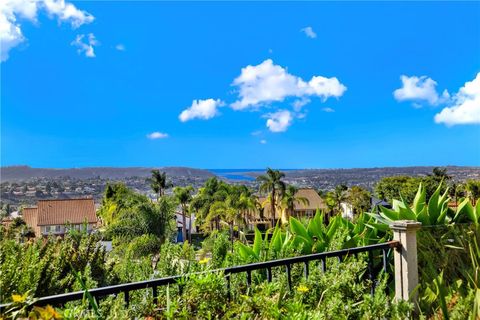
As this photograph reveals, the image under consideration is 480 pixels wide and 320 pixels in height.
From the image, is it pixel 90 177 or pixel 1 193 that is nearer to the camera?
pixel 1 193

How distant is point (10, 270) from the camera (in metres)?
3.23

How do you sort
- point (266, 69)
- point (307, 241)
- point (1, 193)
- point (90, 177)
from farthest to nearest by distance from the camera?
point (90, 177) < point (1, 193) < point (266, 69) < point (307, 241)

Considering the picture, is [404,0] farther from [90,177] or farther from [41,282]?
[90,177]

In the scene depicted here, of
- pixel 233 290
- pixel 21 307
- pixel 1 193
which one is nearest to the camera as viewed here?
pixel 21 307

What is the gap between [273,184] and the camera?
39125mm

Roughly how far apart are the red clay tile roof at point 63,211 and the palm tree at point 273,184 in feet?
65.4

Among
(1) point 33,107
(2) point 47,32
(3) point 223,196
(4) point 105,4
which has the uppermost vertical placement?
(1) point 33,107

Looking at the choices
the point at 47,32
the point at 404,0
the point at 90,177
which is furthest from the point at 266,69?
the point at 90,177

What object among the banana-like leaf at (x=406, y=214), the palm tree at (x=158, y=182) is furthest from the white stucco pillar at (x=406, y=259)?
the palm tree at (x=158, y=182)

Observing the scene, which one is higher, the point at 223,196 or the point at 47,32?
the point at 47,32

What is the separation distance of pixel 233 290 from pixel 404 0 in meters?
9.53

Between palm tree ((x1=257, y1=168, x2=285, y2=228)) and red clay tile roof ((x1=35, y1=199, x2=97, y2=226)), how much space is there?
19.9 metres

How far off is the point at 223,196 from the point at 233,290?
40755 mm

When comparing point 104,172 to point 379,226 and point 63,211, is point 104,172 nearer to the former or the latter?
point 63,211
